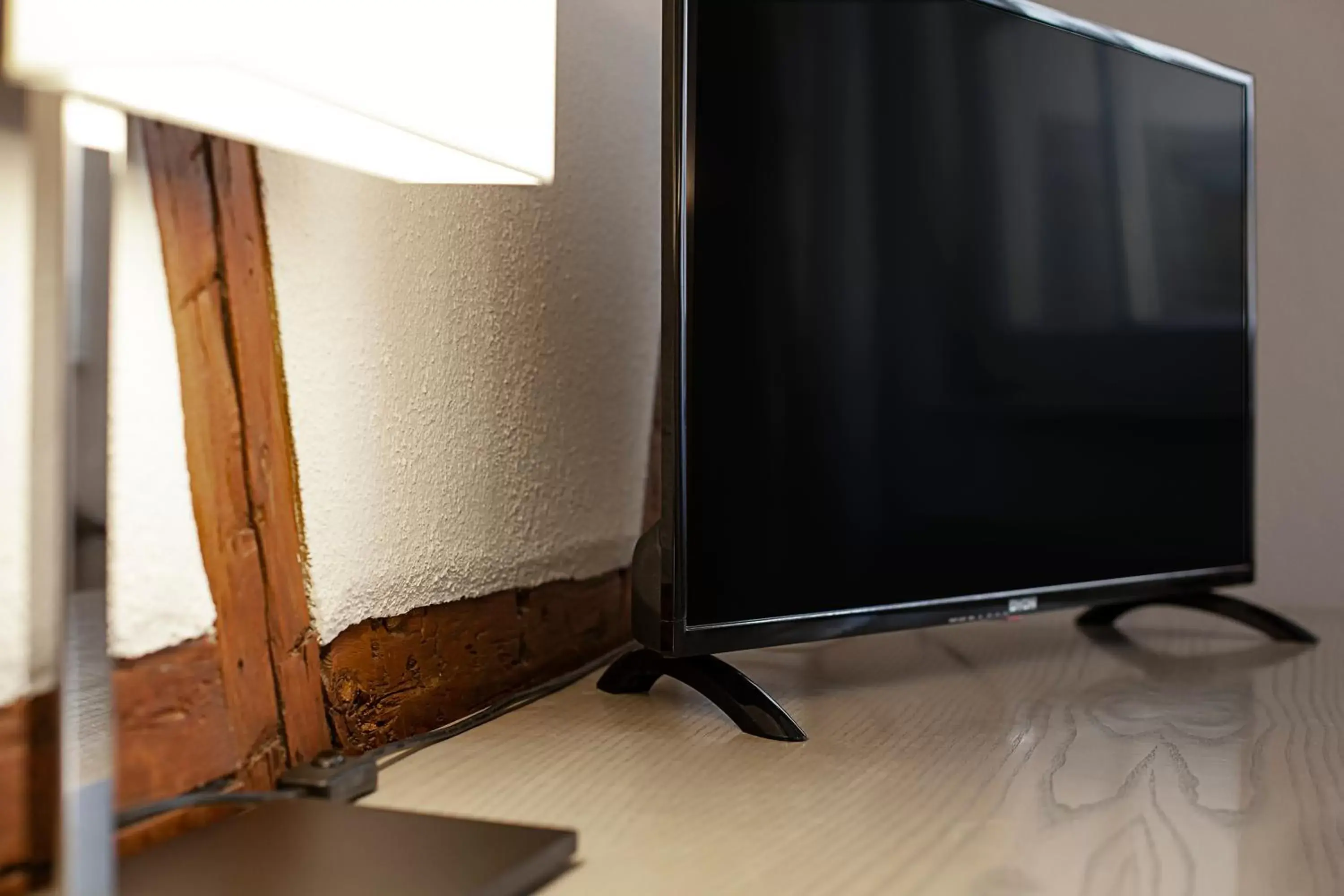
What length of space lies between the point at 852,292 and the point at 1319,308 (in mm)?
1114

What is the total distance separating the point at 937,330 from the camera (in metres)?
1.23

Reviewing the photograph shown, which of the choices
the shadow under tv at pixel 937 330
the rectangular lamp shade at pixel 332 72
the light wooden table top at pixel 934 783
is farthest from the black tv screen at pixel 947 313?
the rectangular lamp shade at pixel 332 72

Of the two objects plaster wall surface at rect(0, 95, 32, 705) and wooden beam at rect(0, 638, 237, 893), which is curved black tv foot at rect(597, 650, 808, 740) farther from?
plaster wall surface at rect(0, 95, 32, 705)

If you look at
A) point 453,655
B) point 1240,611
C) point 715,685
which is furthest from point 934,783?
point 1240,611

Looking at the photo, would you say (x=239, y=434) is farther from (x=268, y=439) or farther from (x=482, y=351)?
(x=482, y=351)

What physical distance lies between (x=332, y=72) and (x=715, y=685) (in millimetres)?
660

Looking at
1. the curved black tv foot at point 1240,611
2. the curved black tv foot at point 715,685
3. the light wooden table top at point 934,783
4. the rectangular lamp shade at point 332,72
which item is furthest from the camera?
the curved black tv foot at point 1240,611

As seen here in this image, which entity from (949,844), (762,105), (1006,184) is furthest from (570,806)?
(1006,184)

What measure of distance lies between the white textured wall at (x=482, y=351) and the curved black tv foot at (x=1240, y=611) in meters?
0.67

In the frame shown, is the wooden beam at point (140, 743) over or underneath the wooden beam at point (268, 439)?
underneath

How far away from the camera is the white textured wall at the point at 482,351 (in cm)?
84

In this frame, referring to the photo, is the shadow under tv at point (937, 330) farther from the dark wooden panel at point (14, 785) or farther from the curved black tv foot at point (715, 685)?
the dark wooden panel at point (14, 785)

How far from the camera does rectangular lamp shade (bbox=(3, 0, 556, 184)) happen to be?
0.45 metres

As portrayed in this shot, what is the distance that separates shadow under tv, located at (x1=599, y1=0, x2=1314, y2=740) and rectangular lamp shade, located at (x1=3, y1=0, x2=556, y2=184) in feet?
0.97
